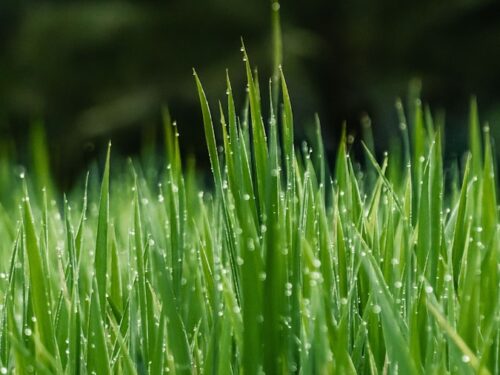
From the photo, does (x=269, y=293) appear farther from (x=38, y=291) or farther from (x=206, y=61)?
(x=206, y=61)

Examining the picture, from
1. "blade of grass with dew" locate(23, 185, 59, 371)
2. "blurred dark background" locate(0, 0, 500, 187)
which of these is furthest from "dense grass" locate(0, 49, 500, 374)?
"blurred dark background" locate(0, 0, 500, 187)

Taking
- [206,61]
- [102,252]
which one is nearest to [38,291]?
[102,252]

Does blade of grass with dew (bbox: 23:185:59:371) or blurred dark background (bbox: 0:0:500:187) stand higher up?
blurred dark background (bbox: 0:0:500:187)

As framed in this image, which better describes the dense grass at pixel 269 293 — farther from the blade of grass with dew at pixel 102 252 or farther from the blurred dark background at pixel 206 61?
the blurred dark background at pixel 206 61

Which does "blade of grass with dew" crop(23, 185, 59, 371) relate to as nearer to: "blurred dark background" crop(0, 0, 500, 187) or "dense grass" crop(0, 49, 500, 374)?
"dense grass" crop(0, 49, 500, 374)

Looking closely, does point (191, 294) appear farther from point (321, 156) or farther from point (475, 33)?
point (475, 33)

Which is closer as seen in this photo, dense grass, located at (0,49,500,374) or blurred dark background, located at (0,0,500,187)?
dense grass, located at (0,49,500,374)

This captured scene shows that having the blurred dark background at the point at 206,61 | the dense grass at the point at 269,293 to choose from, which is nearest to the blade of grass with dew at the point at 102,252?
the dense grass at the point at 269,293

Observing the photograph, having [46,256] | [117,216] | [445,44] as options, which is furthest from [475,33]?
[46,256]
